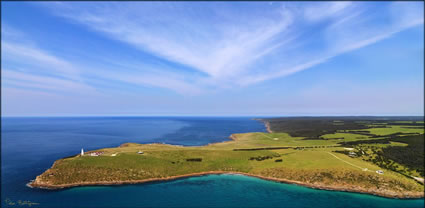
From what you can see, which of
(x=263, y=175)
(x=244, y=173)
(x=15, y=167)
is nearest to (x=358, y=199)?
(x=263, y=175)

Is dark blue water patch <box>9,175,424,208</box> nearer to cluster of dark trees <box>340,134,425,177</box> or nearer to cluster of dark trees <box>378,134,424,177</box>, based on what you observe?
cluster of dark trees <box>340,134,425,177</box>

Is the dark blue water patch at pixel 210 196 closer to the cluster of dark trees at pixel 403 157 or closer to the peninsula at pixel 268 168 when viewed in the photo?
the peninsula at pixel 268 168

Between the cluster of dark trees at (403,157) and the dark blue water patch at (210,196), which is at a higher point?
the cluster of dark trees at (403,157)

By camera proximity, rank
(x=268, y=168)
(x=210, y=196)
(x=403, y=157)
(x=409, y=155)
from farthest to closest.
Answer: (x=409, y=155)
(x=403, y=157)
(x=268, y=168)
(x=210, y=196)

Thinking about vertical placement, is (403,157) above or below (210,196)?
above

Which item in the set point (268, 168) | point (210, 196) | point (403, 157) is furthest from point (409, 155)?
point (210, 196)

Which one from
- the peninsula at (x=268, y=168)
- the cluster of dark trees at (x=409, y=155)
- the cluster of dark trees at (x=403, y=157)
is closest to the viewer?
the peninsula at (x=268, y=168)

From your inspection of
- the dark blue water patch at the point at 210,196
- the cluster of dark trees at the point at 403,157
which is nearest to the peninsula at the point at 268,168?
the cluster of dark trees at the point at 403,157

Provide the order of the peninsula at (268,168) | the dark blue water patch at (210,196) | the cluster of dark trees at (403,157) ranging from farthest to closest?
the cluster of dark trees at (403,157) → the peninsula at (268,168) → the dark blue water patch at (210,196)

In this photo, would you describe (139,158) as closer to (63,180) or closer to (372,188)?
(63,180)

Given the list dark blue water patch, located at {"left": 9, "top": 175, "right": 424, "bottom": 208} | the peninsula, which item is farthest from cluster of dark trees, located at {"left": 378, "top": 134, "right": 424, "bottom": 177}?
dark blue water patch, located at {"left": 9, "top": 175, "right": 424, "bottom": 208}

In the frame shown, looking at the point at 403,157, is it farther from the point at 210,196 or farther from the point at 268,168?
the point at 210,196
